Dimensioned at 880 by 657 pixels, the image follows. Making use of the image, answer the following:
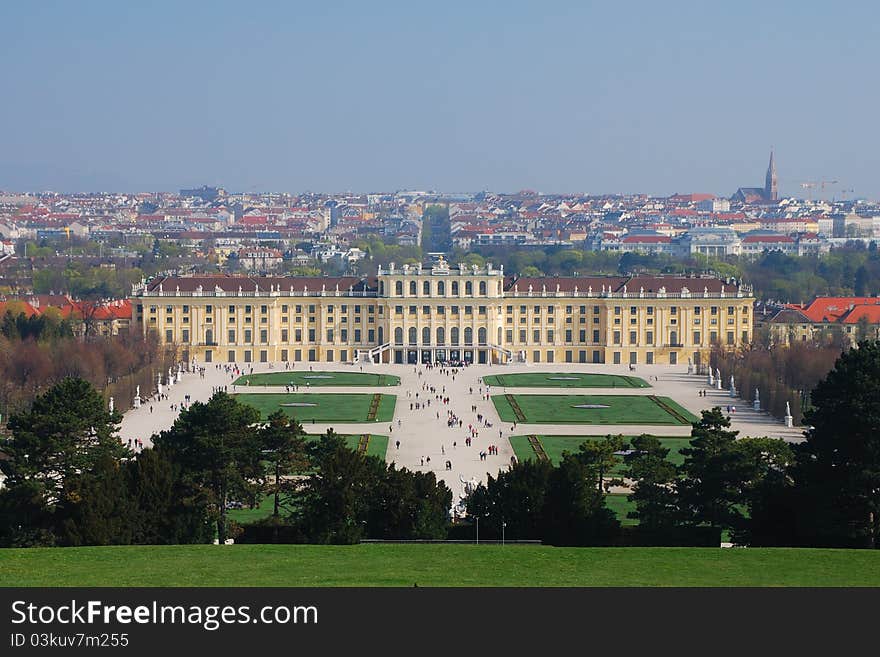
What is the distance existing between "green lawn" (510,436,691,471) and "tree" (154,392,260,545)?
1310cm

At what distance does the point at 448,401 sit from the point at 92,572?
140ft

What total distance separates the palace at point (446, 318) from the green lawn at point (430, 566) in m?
59.0

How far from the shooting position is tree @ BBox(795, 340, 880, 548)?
29891 millimetres

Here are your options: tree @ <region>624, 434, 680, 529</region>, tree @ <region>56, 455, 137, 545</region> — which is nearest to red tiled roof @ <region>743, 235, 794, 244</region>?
tree @ <region>624, 434, 680, 529</region>

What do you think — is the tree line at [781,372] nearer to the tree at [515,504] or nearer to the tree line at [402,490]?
the tree line at [402,490]

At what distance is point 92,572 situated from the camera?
24406 millimetres

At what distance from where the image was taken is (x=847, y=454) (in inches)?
1218

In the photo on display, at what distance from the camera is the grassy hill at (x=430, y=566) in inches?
912

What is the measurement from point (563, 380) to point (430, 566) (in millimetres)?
52104

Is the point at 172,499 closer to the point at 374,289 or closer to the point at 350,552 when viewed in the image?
the point at 350,552

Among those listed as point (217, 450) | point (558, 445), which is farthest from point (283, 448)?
point (558, 445)

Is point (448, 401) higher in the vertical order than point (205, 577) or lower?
lower

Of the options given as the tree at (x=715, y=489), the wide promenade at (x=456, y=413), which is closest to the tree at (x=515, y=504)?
the tree at (x=715, y=489)
